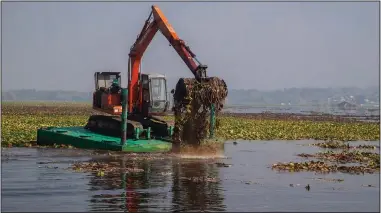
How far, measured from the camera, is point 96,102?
31594 millimetres

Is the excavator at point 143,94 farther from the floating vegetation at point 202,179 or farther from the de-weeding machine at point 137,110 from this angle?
the floating vegetation at point 202,179

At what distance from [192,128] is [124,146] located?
118 inches

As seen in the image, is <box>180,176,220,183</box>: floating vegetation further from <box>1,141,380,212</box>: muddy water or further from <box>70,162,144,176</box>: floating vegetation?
<box>70,162,144,176</box>: floating vegetation

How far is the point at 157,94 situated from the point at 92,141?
383cm

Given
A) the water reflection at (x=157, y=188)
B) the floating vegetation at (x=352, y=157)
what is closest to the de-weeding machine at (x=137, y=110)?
the water reflection at (x=157, y=188)

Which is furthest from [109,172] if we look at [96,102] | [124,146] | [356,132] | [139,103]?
[356,132]

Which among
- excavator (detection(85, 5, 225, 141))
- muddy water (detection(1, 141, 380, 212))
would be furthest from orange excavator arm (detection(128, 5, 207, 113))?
muddy water (detection(1, 141, 380, 212))

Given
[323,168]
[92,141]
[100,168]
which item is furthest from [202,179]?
[92,141]

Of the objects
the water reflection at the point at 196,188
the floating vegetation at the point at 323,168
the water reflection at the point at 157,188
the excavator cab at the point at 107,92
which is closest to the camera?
the water reflection at the point at 157,188

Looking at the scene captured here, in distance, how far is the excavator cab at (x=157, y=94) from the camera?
2842 centimetres

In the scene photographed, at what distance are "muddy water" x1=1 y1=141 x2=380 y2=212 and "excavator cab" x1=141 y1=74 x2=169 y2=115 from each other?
3.83 metres

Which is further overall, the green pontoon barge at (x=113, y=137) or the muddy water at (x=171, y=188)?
the green pontoon barge at (x=113, y=137)

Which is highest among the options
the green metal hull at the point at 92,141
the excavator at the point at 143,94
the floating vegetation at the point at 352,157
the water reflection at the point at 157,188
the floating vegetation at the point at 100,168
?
the excavator at the point at 143,94

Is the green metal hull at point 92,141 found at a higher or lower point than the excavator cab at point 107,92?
lower
